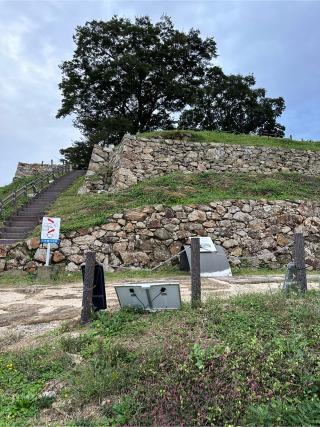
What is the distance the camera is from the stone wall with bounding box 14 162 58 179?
2727cm

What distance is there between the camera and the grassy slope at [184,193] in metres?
12.6

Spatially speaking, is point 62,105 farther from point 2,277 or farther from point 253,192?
Answer: point 2,277

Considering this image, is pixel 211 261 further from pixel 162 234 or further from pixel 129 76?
pixel 129 76

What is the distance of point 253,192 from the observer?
1437 centimetres

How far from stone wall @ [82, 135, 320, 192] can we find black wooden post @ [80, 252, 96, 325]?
10674 mm

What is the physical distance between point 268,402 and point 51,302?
4.92 metres

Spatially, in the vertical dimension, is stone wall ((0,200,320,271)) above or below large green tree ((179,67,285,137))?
below

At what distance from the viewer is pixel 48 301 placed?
7.12m

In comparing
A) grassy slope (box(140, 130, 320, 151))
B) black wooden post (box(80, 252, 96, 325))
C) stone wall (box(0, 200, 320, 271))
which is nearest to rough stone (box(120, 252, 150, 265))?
stone wall (box(0, 200, 320, 271))

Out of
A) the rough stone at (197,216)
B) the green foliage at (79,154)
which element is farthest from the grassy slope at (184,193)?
the green foliage at (79,154)

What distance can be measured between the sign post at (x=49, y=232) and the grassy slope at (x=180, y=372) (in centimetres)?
598

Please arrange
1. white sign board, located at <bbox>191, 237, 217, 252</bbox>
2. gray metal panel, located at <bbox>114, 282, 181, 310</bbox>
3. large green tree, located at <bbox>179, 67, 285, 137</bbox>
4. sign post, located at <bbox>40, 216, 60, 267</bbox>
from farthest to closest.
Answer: large green tree, located at <bbox>179, 67, 285, 137</bbox>
white sign board, located at <bbox>191, 237, 217, 252</bbox>
sign post, located at <bbox>40, 216, 60, 267</bbox>
gray metal panel, located at <bbox>114, 282, 181, 310</bbox>

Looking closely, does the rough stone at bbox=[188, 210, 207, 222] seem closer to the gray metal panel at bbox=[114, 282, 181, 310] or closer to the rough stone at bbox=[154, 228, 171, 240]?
the rough stone at bbox=[154, 228, 171, 240]

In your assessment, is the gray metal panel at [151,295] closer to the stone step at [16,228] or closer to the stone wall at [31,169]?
the stone step at [16,228]
